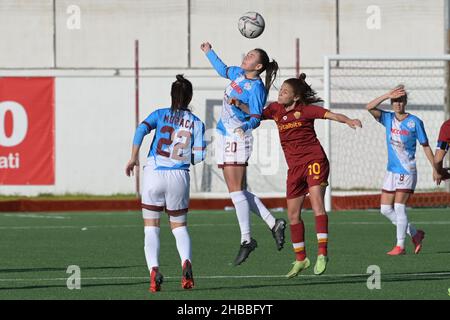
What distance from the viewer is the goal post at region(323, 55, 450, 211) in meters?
28.0

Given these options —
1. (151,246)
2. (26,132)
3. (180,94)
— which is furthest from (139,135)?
(26,132)

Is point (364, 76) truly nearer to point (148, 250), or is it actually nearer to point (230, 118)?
point (230, 118)

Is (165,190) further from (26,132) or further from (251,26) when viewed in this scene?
(26,132)

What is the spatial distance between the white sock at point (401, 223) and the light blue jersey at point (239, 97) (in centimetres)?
263

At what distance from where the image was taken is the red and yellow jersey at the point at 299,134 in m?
13.3

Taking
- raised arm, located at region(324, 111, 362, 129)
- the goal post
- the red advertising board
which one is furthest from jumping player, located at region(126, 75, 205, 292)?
the red advertising board

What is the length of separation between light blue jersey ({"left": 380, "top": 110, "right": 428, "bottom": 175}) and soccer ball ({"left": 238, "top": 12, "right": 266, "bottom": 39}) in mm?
2096

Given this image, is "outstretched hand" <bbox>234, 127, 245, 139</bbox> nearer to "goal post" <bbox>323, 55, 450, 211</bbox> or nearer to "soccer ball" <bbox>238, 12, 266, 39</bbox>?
"soccer ball" <bbox>238, 12, 266, 39</bbox>

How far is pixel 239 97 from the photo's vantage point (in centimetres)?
1477

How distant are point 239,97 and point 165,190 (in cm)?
303

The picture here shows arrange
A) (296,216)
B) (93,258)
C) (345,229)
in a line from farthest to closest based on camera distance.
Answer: (345,229) → (93,258) → (296,216)
